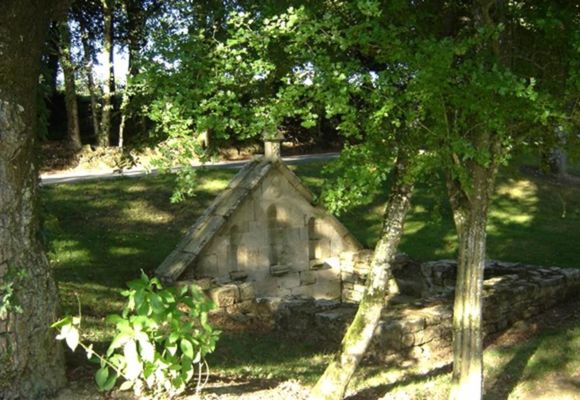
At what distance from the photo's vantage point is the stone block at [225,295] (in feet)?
33.9

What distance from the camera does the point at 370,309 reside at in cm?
656

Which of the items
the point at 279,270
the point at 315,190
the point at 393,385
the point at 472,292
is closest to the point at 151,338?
the point at 472,292

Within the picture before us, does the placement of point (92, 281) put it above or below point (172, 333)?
below

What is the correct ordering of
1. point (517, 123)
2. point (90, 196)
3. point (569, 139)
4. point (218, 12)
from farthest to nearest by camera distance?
point (90, 196)
point (218, 12)
point (569, 139)
point (517, 123)

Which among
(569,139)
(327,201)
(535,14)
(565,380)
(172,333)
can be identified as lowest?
(565,380)

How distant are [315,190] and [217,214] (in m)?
6.78

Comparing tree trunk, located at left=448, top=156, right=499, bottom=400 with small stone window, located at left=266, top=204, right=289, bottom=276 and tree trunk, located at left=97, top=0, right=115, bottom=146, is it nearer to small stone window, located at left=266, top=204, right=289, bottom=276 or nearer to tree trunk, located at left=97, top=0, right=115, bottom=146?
small stone window, located at left=266, top=204, right=289, bottom=276

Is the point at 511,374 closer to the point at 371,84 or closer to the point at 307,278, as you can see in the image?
the point at 371,84

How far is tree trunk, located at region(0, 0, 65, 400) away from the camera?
5.12 m

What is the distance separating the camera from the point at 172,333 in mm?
4016

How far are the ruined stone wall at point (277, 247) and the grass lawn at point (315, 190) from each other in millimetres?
1576

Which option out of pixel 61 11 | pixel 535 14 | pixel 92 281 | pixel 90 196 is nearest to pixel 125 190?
pixel 90 196

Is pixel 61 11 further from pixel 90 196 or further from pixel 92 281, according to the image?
pixel 90 196

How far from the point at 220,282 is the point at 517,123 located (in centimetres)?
622
